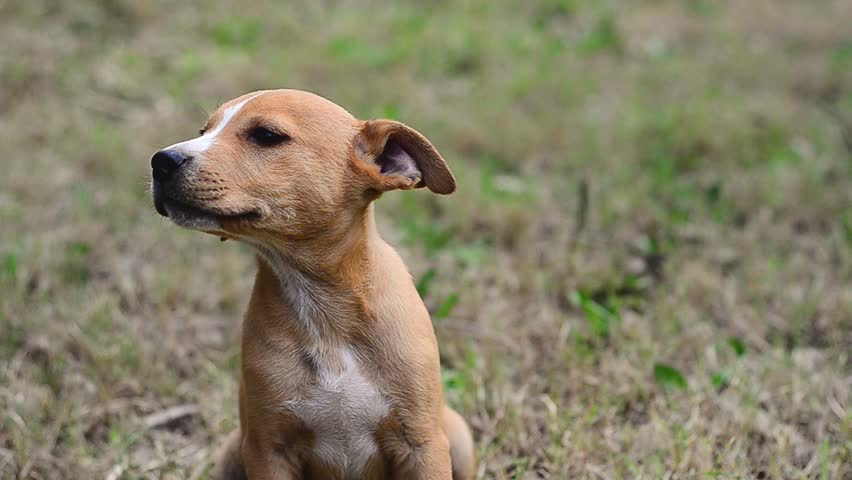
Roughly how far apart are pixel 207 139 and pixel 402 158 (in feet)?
2.08

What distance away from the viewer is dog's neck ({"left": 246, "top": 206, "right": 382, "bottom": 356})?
3043 millimetres

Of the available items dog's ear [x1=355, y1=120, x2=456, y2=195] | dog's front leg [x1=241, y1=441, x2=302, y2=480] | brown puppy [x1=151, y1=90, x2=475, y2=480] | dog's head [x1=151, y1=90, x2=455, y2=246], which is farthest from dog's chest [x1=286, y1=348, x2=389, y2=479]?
dog's ear [x1=355, y1=120, x2=456, y2=195]

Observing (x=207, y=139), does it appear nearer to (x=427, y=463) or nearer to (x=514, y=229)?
(x=427, y=463)

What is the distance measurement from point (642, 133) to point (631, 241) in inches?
68.8

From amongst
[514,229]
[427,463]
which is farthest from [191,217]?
[514,229]

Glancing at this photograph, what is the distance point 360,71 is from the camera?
28.0 ft

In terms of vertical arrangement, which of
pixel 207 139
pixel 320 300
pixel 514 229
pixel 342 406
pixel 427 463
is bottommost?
pixel 514 229

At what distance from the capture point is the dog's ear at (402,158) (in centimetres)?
310

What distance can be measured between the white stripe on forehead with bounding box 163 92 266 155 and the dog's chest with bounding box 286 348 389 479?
75cm

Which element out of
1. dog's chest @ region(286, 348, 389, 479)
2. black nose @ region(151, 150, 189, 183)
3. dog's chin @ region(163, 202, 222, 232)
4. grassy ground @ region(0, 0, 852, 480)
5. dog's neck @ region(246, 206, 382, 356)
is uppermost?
black nose @ region(151, 150, 189, 183)

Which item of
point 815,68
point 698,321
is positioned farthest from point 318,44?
point 698,321

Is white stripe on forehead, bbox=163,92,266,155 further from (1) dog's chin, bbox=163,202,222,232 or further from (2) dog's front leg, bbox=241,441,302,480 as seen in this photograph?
(2) dog's front leg, bbox=241,441,302,480

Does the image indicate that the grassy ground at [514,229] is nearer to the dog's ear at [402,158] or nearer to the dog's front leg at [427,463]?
the dog's front leg at [427,463]

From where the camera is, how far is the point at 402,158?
320 centimetres
